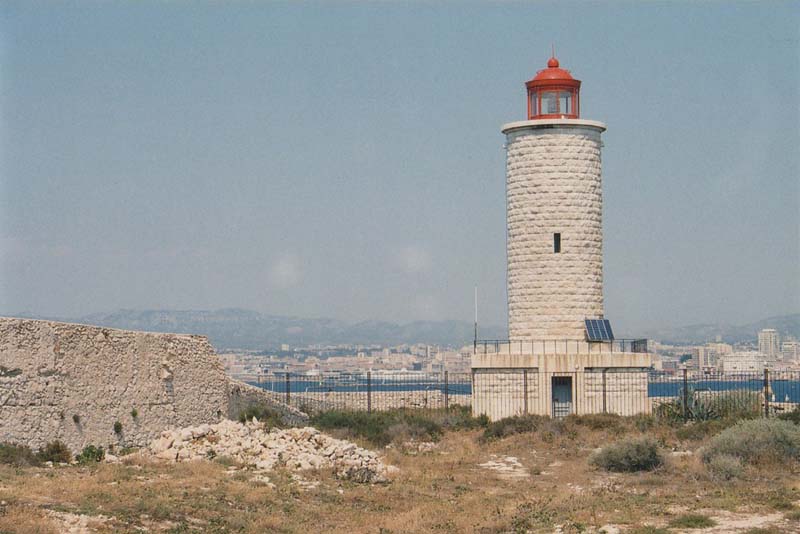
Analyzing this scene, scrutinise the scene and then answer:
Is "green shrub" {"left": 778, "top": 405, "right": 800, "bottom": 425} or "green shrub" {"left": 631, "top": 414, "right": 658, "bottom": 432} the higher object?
"green shrub" {"left": 778, "top": 405, "right": 800, "bottom": 425}

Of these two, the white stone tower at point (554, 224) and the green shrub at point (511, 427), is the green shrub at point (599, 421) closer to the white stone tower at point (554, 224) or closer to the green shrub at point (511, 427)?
the green shrub at point (511, 427)

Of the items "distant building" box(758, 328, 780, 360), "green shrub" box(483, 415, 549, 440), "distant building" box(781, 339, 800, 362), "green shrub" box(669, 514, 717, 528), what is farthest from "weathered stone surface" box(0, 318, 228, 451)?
"distant building" box(758, 328, 780, 360)

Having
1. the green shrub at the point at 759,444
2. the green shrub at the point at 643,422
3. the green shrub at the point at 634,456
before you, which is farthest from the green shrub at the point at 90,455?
Answer: the green shrub at the point at 643,422

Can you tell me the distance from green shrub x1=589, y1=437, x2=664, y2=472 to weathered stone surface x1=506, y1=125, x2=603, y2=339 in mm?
7955

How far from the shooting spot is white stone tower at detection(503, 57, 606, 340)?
28.3 metres

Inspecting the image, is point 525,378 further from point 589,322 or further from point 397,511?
point 397,511

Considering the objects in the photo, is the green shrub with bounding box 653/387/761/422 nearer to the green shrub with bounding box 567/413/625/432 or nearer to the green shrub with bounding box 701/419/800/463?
the green shrub with bounding box 567/413/625/432

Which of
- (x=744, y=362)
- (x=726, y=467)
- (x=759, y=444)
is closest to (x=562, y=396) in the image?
(x=759, y=444)

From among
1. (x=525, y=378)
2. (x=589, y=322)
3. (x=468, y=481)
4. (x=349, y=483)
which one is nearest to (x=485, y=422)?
(x=525, y=378)

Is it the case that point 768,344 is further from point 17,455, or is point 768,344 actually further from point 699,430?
point 17,455

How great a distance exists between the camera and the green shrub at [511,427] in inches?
1015

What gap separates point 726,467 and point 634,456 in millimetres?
2142

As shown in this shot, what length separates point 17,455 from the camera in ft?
55.3

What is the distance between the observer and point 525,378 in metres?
27.9
